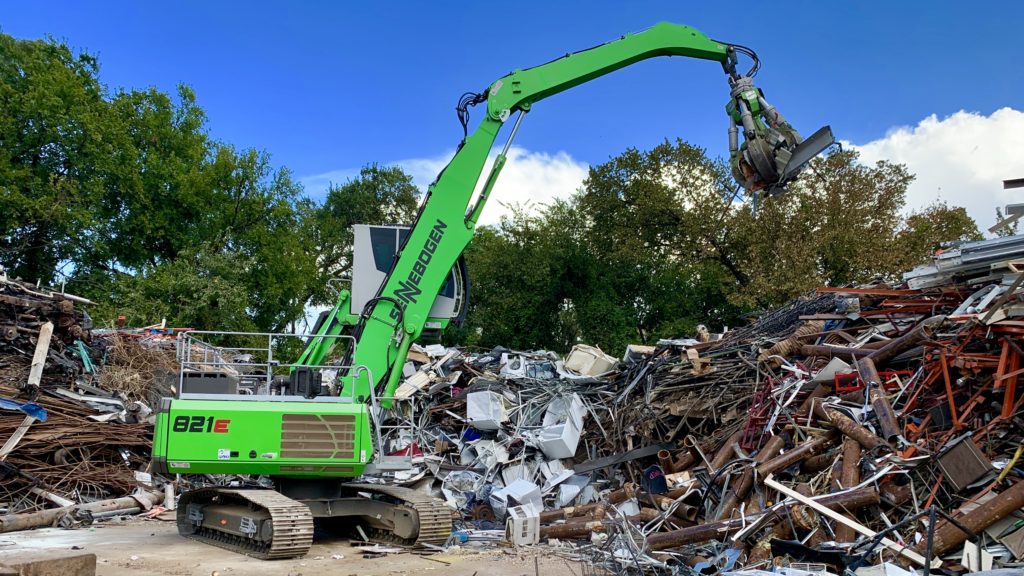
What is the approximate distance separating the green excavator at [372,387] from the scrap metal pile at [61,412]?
144 inches

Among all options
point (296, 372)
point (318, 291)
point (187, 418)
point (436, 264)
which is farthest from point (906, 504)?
point (318, 291)

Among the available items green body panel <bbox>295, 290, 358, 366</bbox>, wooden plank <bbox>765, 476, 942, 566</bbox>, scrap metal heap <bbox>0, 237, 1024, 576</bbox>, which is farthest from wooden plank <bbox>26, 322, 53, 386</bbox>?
wooden plank <bbox>765, 476, 942, 566</bbox>

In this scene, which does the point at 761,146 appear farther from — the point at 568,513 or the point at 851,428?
the point at 568,513

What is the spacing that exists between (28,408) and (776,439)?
11251mm

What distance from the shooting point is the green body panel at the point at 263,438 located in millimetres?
9289

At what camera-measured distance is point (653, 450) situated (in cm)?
1273

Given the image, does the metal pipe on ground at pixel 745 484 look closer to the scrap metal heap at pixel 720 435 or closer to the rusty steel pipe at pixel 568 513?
the scrap metal heap at pixel 720 435

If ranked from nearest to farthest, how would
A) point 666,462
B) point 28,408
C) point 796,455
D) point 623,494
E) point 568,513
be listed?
point 796,455, point 568,513, point 623,494, point 666,462, point 28,408

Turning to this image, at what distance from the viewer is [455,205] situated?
11133mm

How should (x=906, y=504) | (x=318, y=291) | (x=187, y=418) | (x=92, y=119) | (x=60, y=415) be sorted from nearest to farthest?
1. (x=906, y=504)
2. (x=187, y=418)
3. (x=60, y=415)
4. (x=92, y=119)
5. (x=318, y=291)

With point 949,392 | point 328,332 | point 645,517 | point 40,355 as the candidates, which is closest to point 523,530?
point 645,517

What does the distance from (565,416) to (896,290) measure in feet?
18.3

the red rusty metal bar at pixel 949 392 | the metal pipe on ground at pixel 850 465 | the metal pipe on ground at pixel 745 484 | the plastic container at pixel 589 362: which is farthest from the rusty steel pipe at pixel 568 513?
the red rusty metal bar at pixel 949 392

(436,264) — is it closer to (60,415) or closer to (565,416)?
(565,416)
